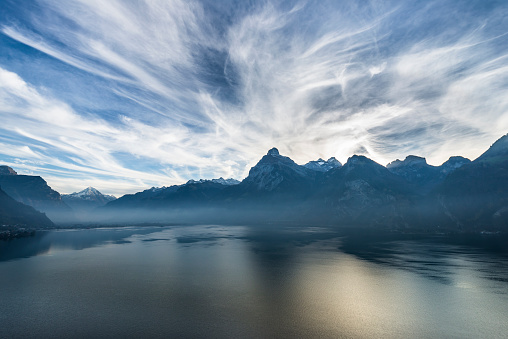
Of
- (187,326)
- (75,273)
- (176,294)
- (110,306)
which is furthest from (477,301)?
(75,273)

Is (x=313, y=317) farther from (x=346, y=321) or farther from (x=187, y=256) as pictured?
(x=187, y=256)

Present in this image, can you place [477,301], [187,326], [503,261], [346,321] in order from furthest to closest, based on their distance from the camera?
[503,261] → [477,301] → [346,321] → [187,326]

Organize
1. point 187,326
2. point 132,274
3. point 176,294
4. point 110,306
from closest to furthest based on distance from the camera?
point 187,326
point 110,306
point 176,294
point 132,274

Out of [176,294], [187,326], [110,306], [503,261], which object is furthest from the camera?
[503,261]

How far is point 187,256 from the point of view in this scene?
116 meters

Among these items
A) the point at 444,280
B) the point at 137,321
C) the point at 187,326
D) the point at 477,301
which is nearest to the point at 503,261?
the point at 444,280

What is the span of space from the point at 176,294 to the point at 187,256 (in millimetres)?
59389

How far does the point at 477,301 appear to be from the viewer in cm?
5444

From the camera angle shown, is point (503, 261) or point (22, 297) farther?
point (503, 261)

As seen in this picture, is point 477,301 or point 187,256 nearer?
point 477,301

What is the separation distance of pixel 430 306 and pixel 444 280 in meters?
29.2

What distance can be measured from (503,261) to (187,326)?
132871 mm

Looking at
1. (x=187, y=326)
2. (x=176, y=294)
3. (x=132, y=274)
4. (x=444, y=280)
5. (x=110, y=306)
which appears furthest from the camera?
(x=132, y=274)

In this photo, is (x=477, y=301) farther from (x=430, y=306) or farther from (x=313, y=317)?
(x=313, y=317)
